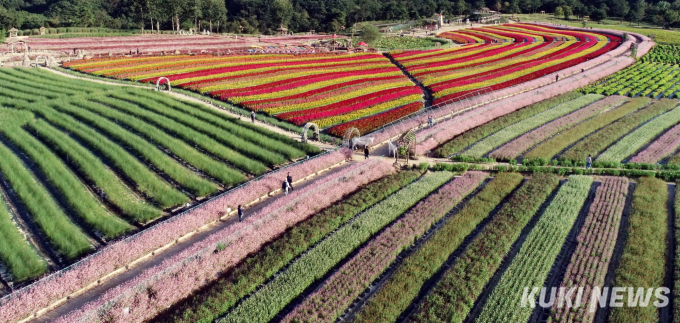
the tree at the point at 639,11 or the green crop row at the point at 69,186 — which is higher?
the tree at the point at 639,11

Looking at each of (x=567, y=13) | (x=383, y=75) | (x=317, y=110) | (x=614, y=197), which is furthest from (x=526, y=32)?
(x=614, y=197)

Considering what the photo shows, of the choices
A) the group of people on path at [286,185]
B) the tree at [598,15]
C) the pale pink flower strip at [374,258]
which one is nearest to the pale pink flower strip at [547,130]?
the pale pink flower strip at [374,258]

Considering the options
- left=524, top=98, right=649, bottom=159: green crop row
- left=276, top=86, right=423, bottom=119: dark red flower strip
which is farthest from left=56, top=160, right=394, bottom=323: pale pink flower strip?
left=276, top=86, right=423, bottom=119: dark red flower strip

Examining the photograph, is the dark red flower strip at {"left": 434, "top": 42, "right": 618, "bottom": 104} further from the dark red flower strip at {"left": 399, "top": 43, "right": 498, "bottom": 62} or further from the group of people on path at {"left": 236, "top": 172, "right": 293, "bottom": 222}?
the group of people on path at {"left": 236, "top": 172, "right": 293, "bottom": 222}

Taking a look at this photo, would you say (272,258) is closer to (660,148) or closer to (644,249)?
(644,249)

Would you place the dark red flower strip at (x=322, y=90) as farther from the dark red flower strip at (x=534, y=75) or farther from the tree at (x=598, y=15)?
the tree at (x=598, y=15)

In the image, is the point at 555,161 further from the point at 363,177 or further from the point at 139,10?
the point at 139,10

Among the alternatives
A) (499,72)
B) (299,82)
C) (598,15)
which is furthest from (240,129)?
(598,15)
